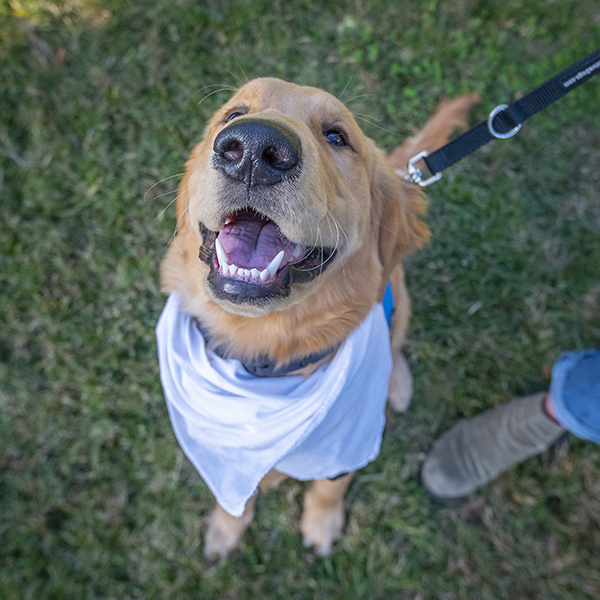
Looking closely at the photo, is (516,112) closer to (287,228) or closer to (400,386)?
(287,228)

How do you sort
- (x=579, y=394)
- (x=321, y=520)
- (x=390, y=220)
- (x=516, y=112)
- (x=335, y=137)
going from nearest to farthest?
1. (x=335, y=137)
2. (x=516, y=112)
3. (x=390, y=220)
4. (x=579, y=394)
5. (x=321, y=520)

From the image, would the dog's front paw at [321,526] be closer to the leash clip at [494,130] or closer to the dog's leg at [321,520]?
the dog's leg at [321,520]

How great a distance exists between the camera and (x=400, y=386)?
3055 mm

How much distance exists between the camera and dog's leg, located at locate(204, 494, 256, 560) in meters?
2.74

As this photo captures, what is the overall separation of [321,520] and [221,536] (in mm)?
673

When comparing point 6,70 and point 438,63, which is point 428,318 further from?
point 6,70

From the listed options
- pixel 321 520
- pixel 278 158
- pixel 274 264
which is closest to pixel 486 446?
pixel 321 520

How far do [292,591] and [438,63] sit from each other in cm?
405

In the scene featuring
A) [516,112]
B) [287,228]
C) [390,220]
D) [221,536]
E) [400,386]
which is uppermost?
[516,112]

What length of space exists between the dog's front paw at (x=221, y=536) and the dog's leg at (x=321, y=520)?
378 mm

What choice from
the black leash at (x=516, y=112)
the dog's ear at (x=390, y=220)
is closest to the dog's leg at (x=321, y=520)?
the dog's ear at (x=390, y=220)

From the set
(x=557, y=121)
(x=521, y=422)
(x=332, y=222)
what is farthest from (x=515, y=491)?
(x=557, y=121)

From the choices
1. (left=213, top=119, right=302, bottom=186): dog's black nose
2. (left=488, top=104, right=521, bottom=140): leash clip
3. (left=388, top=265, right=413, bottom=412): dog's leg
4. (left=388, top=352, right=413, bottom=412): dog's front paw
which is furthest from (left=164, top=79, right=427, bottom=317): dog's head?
(left=388, top=352, right=413, bottom=412): dog's front paw

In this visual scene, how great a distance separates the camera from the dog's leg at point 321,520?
2682mm
